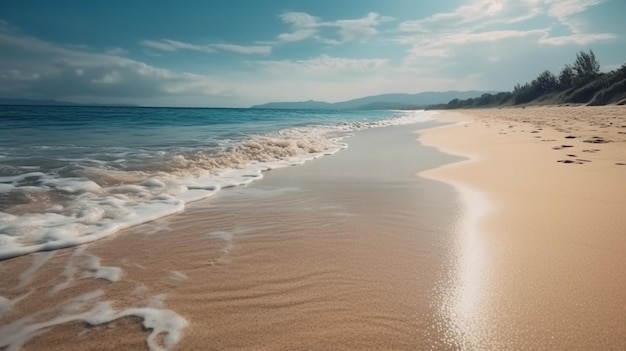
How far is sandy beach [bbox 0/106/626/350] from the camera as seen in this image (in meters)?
1.72

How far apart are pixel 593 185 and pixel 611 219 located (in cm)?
146

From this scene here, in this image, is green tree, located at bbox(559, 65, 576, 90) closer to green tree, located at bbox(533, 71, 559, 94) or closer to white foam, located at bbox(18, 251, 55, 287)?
green tree, located at bbox(533, 71, 559, 94)

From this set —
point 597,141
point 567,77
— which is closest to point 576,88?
point 567,77

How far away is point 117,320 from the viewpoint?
188 centimetres

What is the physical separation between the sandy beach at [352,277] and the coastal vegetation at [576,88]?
155 ft

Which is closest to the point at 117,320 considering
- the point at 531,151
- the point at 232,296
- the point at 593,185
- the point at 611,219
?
the point at 232,296

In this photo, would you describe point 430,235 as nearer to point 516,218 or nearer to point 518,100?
point 516,218

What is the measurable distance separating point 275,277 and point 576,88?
7325 cm

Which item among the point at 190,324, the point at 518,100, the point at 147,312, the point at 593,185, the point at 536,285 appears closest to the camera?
the point at 190,324

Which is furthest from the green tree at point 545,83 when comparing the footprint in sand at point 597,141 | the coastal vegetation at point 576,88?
the footprint in sand at point 597,141

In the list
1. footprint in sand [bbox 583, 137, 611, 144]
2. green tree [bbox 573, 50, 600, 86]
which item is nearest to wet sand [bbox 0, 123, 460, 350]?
footprint in sand [bbox 583, 137, 611, 144]

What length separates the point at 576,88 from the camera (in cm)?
5897

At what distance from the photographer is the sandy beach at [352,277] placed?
1.72 meters

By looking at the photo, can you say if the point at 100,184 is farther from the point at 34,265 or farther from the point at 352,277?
the point at 352,277
